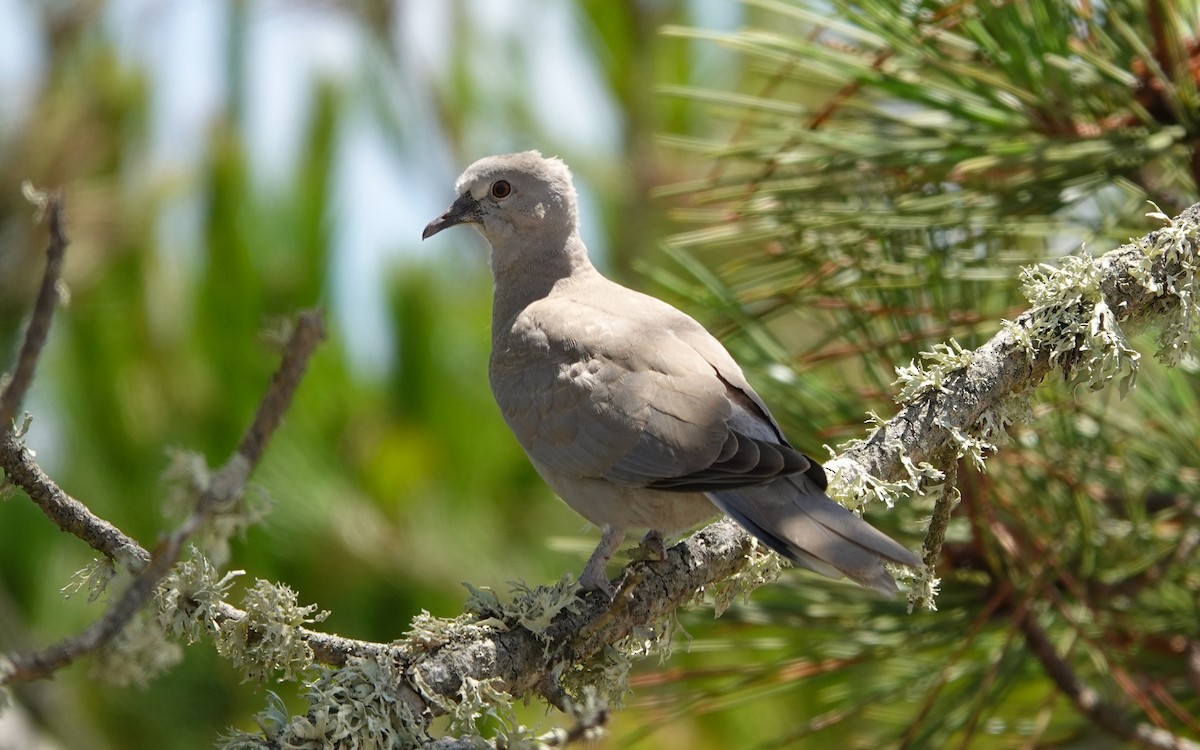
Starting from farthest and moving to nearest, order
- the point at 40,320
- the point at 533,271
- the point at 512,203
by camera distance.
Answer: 1. the point at 512,203
2. the point at 533,271
3. the point at 40,320

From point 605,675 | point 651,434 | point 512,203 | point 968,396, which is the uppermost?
point 512,203

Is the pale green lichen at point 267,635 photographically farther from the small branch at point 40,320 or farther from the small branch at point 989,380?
the small branch at point 989,380

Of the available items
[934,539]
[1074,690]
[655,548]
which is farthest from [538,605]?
[1074,690]

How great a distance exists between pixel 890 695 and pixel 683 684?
1.77ft

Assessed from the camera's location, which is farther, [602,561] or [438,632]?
[602,561]

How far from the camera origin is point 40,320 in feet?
3.56

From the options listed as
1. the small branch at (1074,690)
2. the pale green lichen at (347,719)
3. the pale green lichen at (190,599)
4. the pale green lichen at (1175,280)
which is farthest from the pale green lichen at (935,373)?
the pale green lichen at (190,599)

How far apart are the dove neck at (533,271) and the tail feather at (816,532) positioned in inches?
45.6

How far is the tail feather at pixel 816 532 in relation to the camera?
6.42 feet

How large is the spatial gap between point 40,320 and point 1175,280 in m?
1.75

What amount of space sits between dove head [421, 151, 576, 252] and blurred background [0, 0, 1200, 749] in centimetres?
34

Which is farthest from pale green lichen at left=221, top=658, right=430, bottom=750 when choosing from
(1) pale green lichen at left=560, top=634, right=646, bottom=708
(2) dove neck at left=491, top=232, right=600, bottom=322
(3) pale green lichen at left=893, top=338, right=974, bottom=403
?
(2) dove neck at left=491, top=232, right=600, bottom=322

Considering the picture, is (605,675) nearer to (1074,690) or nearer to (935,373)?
(935,373)

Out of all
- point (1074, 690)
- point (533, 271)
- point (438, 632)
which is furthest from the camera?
point (533, 271)
